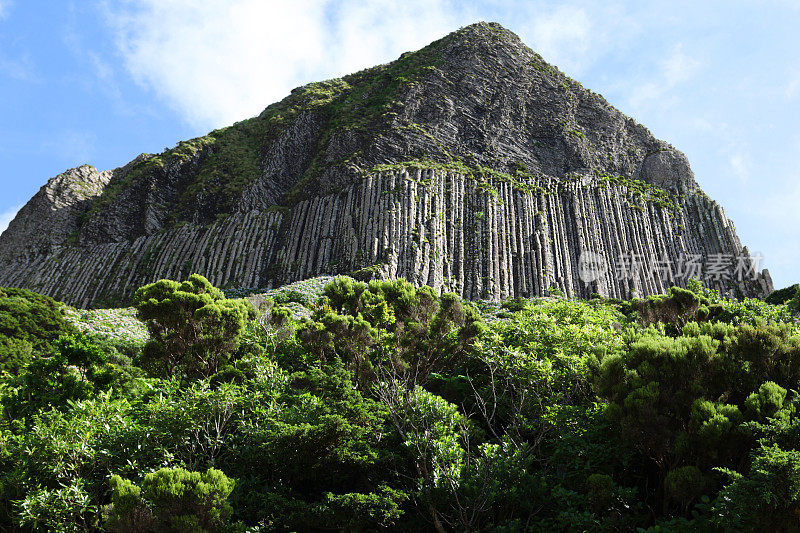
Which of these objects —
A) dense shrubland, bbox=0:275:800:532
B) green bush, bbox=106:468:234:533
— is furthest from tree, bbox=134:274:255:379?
green bush, bbox=106:468:234:533

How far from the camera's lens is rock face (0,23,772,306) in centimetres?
3862

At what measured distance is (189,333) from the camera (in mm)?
16797

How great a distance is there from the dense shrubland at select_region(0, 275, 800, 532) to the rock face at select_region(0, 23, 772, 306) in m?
18.8

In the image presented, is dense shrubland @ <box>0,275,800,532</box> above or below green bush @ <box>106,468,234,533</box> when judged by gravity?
above

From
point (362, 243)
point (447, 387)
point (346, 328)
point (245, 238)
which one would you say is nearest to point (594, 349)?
point (447, 387)

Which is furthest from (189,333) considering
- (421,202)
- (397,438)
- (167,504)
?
(421,202)

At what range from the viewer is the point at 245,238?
42.9 m

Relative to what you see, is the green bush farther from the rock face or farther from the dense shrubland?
the rock face

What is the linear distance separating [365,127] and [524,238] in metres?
16.8

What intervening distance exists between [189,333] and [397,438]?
7592mm

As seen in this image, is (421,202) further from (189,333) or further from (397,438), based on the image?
(397,438)

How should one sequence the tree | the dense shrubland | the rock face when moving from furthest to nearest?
the rock face, the tree, the dense shrubland

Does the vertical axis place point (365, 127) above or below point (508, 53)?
below

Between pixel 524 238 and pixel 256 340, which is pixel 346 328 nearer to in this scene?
pixel 256 340
